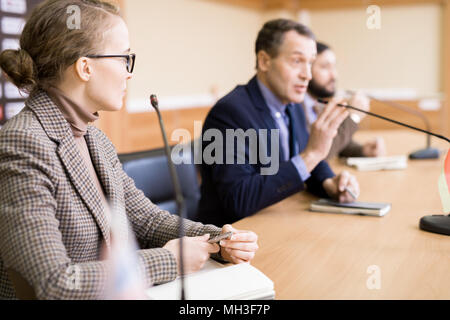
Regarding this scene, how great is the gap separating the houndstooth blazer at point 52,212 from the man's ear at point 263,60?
104 centimetres

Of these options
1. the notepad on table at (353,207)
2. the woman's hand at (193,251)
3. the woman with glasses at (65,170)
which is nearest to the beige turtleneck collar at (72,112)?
the woman with glasses at (65,170)

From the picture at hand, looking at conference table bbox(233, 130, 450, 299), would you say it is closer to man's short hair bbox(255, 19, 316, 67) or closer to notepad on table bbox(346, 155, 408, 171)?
notepad on table bbox(346, 155, 408, 171)

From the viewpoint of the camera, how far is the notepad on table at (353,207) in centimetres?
170

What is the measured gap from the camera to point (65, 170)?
110 cm

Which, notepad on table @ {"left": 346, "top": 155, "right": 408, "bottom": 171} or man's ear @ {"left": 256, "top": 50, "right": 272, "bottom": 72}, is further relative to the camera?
notepad on table @ {"left": 346, "top": 155, "right": 408, "bottom": 171}

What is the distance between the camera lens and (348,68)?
18.0ft

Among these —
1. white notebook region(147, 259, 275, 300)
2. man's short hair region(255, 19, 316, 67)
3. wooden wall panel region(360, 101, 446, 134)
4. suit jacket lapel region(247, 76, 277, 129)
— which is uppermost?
man's short hair region(255, 19, 316, 67)

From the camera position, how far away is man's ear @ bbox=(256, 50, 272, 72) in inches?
84.2

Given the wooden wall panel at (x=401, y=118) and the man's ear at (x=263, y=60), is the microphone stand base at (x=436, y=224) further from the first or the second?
the wooden wall panel at (x=401, y=118)

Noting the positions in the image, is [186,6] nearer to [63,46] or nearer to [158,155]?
[158,155]

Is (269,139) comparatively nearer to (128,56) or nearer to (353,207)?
(353,207)

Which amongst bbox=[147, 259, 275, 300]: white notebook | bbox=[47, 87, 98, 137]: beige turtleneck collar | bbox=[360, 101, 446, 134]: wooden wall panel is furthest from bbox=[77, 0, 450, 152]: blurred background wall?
bbox=[147, 259, 275, 300]: white notebook

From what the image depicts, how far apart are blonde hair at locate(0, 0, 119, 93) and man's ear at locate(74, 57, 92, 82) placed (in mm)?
12

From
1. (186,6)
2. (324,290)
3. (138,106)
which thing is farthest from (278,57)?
(186,6)
